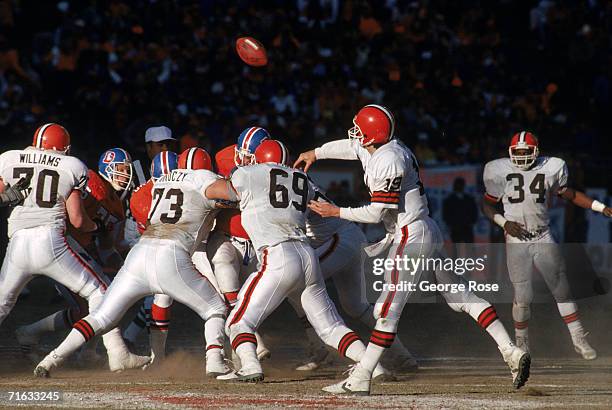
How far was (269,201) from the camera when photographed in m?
8.34

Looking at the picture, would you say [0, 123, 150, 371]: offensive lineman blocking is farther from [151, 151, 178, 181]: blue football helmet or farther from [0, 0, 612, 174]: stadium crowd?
[0, 0, 612, 174]: stadium crowd

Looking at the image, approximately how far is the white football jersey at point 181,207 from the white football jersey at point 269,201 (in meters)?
0.39

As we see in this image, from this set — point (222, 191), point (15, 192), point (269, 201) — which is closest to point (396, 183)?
point (269, 201)

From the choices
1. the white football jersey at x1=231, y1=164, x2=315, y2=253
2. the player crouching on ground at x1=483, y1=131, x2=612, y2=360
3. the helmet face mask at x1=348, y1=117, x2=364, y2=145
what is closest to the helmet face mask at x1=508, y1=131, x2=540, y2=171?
the player crouching on ground at x1=483, y1=131, x2=612, y2=360

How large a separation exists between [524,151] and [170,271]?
154 inches

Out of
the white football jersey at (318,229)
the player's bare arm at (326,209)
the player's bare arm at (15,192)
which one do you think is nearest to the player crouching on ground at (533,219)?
the white football jersey at (318,229)

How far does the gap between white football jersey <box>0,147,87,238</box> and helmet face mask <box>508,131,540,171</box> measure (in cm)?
414

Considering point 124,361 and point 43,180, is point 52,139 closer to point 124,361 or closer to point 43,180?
point 43,180

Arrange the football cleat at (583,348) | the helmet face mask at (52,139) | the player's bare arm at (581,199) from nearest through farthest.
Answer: the helmet face mask at (52,139) < the football cleat at (583,348) < the player's bare arm at (581,199)

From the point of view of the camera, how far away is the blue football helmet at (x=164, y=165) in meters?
9.34

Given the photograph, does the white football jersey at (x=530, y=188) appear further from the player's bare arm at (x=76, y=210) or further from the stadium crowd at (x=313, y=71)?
the stadium crowd at (x=313, y=71)

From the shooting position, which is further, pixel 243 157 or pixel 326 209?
pixel 243 157

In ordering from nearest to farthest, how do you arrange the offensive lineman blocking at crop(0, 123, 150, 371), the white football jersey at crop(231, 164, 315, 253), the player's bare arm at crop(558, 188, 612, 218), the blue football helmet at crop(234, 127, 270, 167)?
the white football jersey at crop(231, 164, 315, 253)
the offensive lineman blocking at crop(0, 123, 150, 371)
the blue football helmet at crop(234, 127, 270, 167)
the player's bare arm at crop(558, 188, 612, 218)

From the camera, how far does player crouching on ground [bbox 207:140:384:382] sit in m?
8.23
